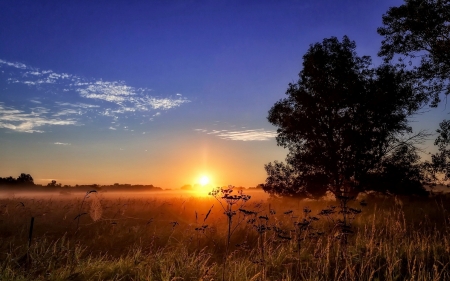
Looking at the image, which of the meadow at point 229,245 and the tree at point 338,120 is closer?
the meadow at point 229,245

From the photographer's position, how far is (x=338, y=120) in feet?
60.7

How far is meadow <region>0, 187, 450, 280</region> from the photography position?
21.5 ft

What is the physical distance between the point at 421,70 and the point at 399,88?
1996mm

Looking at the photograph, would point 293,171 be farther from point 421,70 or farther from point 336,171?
point 421,70

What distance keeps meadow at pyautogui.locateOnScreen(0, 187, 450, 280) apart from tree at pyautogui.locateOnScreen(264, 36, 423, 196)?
9.37 ft

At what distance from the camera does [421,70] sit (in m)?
16.0

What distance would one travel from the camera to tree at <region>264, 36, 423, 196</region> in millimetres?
18016

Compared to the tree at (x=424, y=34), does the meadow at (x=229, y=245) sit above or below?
below

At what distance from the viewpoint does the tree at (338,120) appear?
18016 mm

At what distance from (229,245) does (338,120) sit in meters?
9.97

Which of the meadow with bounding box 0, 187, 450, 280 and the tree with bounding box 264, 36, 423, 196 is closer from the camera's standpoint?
the meadow with bounding box 0, 187, 450, 280

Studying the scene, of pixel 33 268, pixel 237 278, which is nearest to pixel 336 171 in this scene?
pixel 237 278

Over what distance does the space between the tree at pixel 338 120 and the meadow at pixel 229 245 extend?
2.86 meters

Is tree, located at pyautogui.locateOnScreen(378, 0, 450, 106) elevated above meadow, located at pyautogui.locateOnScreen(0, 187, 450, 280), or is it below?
above
